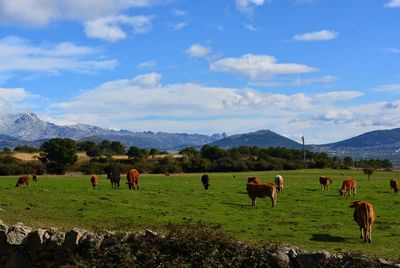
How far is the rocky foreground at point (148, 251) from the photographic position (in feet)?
48.1

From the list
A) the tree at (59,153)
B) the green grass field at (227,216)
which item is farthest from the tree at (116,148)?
the green grass field at (227,216)

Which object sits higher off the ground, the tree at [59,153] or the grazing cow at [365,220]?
the tree at [59,153]

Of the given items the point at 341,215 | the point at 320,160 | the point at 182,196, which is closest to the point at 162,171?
the point at 320,160

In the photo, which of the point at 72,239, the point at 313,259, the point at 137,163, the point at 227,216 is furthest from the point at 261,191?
the point at 137,163

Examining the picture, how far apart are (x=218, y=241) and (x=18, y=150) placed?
13589 cm

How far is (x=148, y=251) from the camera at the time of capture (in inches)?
627

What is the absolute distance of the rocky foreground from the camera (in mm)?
14648

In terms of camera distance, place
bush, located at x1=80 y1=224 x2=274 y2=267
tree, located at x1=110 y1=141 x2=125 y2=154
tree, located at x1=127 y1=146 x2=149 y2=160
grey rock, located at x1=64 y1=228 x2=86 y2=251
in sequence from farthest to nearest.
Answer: tree, located at x1=110 y1=141 x2=125 y2=154 → tree, located at x1=127 y1=146 x2=149 y2=160 → grey rock, located at x1=64 y1=228 x2=86 y2=251 → bush, located at x1=80 y1=224 x2=274 y2=267

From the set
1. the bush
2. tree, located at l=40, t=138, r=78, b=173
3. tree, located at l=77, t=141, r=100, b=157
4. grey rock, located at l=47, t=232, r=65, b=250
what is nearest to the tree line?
tree, located at l=40, t=138, r=78, b=173

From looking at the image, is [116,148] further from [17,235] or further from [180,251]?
[180,251]

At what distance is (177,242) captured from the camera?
52.3 feet

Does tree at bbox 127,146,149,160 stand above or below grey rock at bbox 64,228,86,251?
above

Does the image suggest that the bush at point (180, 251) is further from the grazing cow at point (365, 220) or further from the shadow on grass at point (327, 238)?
the grazing cow at point (365, 220)

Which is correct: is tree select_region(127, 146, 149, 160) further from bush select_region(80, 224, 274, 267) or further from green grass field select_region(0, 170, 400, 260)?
bush select_region(80, 224, 274, 267)
